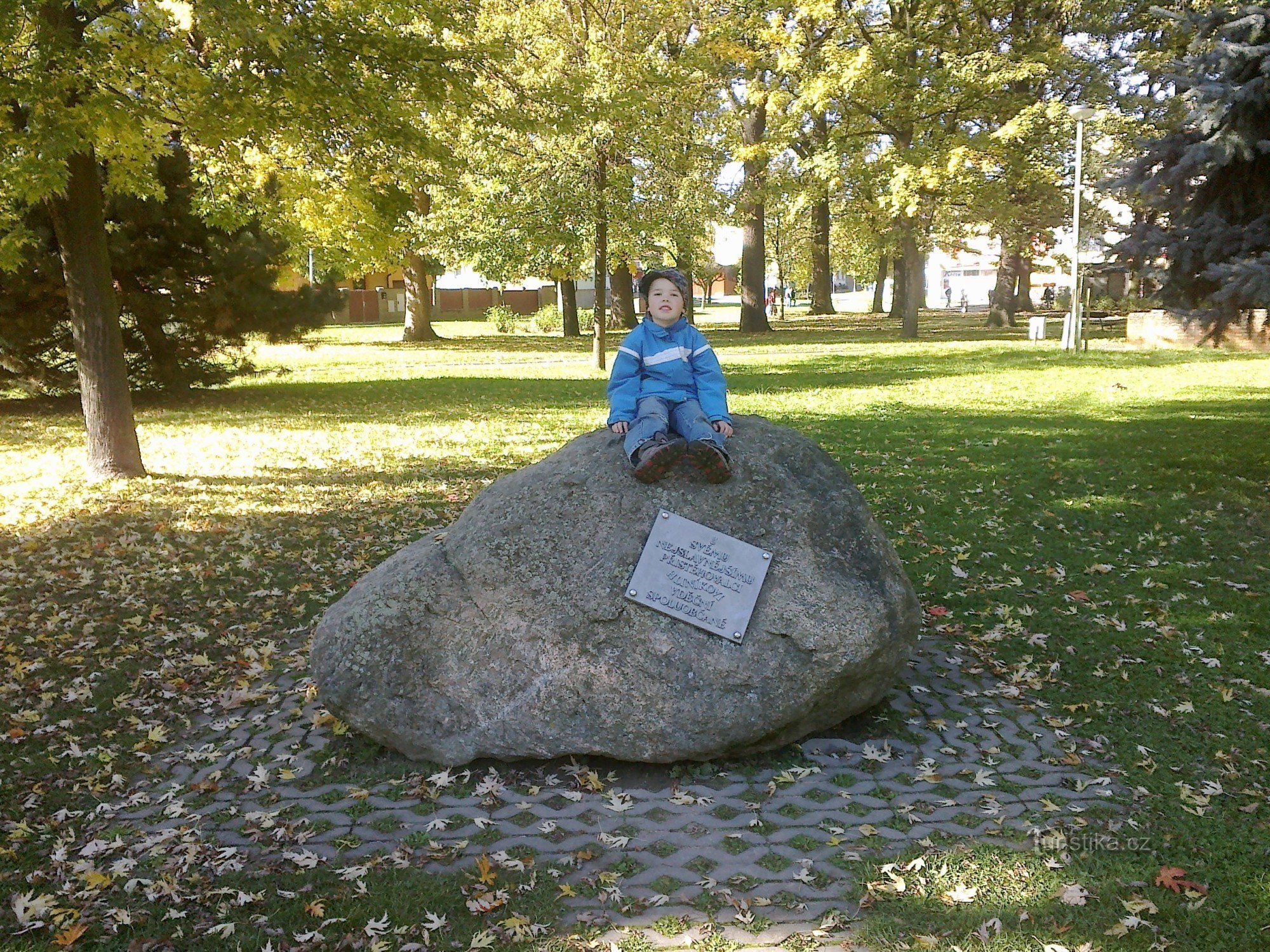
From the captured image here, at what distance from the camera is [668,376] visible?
19.5 ft

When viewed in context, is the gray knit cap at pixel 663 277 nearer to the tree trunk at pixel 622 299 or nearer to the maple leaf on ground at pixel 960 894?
the maple leaf on ground at pixel 960 894

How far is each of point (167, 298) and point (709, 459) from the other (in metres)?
15.0

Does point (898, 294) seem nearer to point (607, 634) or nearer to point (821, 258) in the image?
point (821, 258)

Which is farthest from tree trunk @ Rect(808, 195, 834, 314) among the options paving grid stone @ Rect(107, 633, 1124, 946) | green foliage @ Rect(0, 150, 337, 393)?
paving grid stone @ Rect(107, 633, 1124, 946)

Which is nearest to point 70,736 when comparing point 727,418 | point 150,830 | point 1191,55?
point 150,830

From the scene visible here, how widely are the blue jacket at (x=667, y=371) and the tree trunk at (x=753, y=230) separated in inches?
1131

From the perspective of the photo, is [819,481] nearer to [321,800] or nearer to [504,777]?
[504,777]

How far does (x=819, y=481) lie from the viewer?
5.78m

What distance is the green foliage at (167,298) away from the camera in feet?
53.2

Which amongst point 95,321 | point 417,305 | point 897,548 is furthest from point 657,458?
point 417,305

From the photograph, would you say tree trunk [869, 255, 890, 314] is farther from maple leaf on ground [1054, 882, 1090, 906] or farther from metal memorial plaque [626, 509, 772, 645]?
maple leaf on ground [1054, 882, 1090, 906]

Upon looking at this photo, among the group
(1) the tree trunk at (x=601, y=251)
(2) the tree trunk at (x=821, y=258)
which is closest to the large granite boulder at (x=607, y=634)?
(1) the tree trunk at (x=601, y=251)

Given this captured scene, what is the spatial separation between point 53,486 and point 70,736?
6517mm

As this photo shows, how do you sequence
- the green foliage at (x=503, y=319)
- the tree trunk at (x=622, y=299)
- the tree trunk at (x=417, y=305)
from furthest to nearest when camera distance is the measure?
the green foliage at (x=503, y=319), the tree trunk at (x=622, y=299), the tree trunk at (x=417, y=305)
